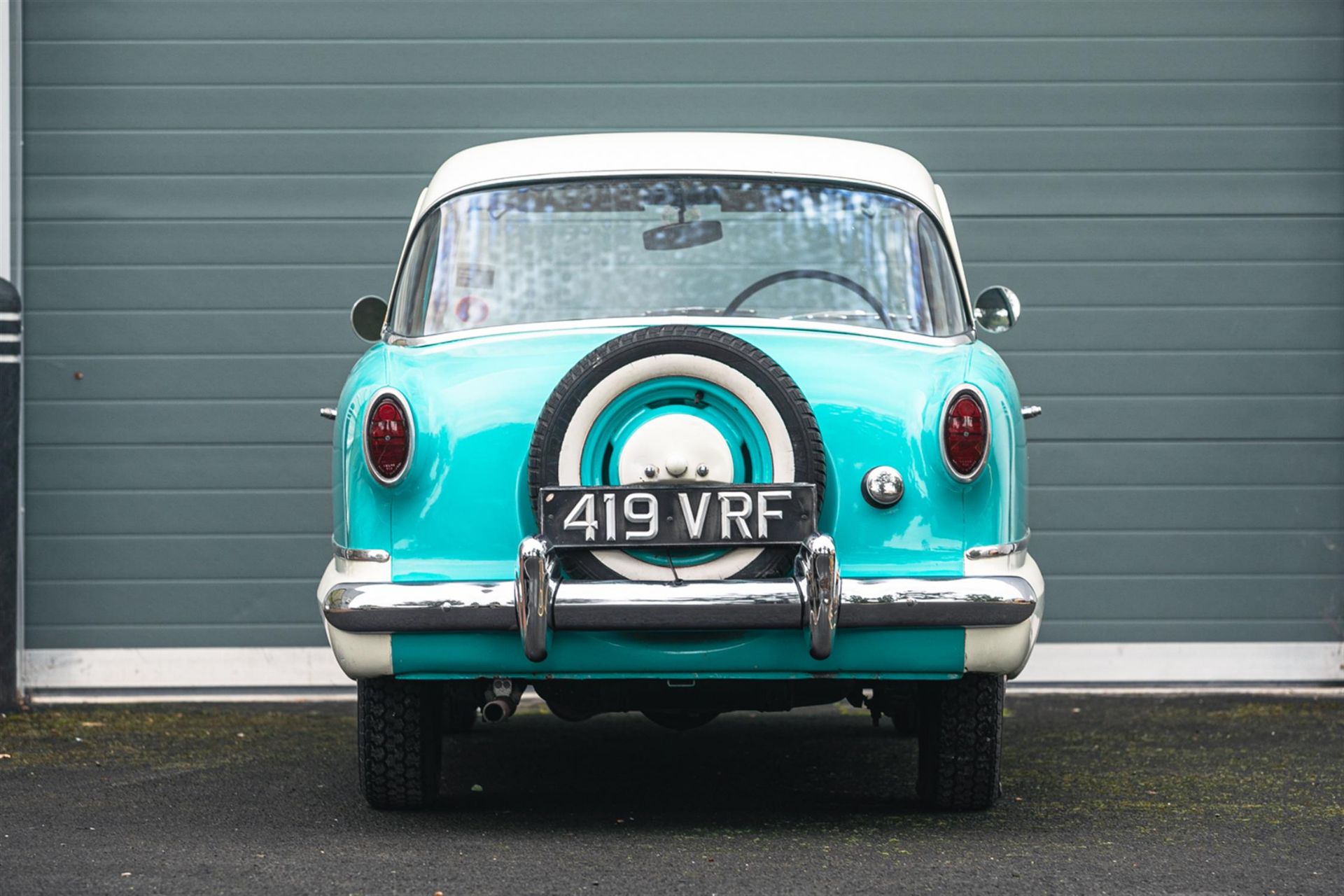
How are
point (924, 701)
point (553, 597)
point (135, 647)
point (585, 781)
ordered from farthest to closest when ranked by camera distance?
point (135, 647)
point (585, 781)
point (924, 701)
point (553, 597)

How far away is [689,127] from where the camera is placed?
7.80 meters

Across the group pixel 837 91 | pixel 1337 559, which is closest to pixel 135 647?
pixel 837 91

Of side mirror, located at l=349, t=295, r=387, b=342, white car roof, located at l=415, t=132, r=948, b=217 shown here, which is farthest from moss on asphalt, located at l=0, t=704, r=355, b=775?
white car roof, located at l=415, t=132, r=948, b=217

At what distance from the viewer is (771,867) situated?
4.18m

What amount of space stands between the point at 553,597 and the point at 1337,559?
4.83 metres

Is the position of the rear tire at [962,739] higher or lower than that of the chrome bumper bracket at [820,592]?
lower

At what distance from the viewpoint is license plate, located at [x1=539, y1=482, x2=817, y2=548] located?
421 centimetres

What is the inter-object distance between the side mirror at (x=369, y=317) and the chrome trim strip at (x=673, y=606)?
1.46m

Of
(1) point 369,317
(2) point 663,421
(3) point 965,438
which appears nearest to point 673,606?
(2) point 663,421

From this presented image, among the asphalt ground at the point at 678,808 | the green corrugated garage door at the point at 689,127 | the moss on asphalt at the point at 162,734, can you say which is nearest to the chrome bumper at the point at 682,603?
the asphalt ground at the point at 678,808

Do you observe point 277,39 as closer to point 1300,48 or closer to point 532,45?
point 532,45

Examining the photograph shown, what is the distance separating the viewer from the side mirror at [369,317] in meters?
5.67

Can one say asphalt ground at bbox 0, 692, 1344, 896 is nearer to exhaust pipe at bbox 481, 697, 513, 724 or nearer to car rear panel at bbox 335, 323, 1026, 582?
exhaust pipe at bbox 481, 697, 513, 724

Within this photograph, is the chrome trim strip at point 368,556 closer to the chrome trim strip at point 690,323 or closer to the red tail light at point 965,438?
the chrome trim strip at point 690,323
